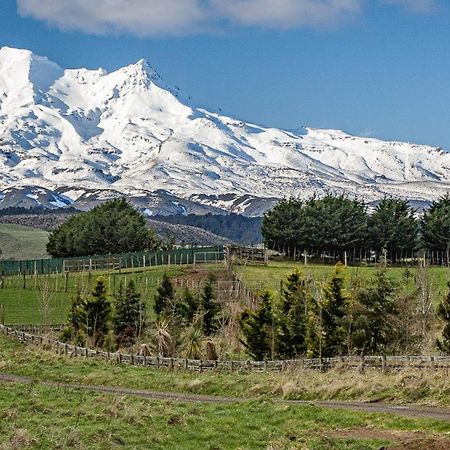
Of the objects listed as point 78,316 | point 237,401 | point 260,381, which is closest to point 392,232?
point 78,316

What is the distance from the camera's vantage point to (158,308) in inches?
2677

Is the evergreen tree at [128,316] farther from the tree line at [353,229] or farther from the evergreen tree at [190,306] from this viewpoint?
the tree line at [353,229]

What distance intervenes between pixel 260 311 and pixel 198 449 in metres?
28.6

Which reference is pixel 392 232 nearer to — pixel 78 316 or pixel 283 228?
pixel 283 228

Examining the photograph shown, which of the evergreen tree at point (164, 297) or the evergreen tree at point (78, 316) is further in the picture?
the evergreen tree at point (164, 297)

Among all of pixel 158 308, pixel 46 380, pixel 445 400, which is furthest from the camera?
pixel 158 308

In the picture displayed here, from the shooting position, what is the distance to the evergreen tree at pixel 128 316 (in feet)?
203

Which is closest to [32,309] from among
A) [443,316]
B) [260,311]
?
[260,311]

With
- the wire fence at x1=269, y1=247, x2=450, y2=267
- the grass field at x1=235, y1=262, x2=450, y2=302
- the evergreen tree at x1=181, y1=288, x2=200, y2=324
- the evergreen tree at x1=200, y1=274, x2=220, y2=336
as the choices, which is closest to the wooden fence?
the evergreen tree at x1=181, y1=288, x2=200, y2=324

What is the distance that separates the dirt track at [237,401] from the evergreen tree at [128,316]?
69.8 feet

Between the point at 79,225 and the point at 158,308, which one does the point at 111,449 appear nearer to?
the point at 158,308

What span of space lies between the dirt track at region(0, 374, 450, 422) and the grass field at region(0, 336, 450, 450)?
0.92 m

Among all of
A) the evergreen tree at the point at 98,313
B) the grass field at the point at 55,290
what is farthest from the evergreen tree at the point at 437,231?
the evergreen tree at the point at 98,313

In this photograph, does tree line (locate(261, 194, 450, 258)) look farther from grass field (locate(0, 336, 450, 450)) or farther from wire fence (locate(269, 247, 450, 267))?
grass field (locate(0, 336, 450, 450))
